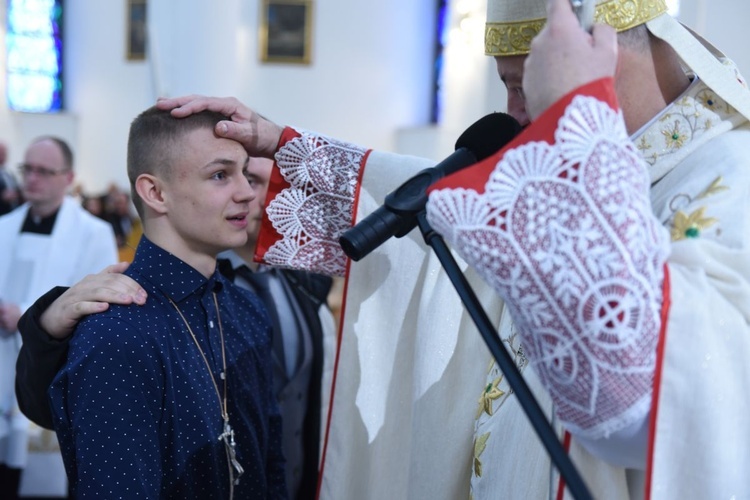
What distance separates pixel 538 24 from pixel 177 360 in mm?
1027

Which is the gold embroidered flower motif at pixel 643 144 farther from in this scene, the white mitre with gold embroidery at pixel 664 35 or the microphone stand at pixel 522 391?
the microphone stand at pixel 522 391

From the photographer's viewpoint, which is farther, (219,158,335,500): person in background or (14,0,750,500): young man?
(219,158,335,500): person in background

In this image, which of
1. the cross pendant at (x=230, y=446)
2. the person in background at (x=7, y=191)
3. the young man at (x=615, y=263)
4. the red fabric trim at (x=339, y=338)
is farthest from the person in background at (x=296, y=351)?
the person in background at (x=7, y=191)

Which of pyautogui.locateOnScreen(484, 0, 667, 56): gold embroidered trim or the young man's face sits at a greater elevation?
pyautogui.locateOnScreen(484, 0, 667, 56): gold embroidered trim

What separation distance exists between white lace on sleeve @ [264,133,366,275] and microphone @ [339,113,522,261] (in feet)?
2.37

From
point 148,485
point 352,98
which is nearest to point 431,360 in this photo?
point 148,485

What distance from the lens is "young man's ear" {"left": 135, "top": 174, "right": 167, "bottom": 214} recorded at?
218 centimetres

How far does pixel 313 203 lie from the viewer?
7.56 feet

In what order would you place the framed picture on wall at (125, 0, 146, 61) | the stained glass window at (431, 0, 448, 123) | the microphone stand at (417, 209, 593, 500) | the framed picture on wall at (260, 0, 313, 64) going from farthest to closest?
1. the framed picture on wall at (125, 0, 146, 61)
2. the stained glass window at (431, 0, 448, 123)
3. the framed picture on wall at (260, 0, 313, 64)
4. the microphone stand at (417, 209, 593, 500)

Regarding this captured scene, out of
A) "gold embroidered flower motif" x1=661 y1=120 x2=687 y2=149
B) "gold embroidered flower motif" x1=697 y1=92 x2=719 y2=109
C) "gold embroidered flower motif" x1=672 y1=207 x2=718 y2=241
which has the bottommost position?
"gold embroidered flower motif" x1=672 y1=207 x2=718 y2=241

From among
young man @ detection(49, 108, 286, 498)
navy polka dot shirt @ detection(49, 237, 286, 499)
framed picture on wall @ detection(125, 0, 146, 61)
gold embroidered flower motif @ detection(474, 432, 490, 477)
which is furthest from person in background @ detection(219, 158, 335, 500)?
framed picture on wall @ detection(125, 0, 146, 61)

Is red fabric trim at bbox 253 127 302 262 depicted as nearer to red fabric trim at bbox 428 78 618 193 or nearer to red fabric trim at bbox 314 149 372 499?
red fabric trim at bbox 314 149 372 499

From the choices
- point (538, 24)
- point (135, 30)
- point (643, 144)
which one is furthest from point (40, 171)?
point (135, 30)

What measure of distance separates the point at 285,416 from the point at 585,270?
2.13 m
